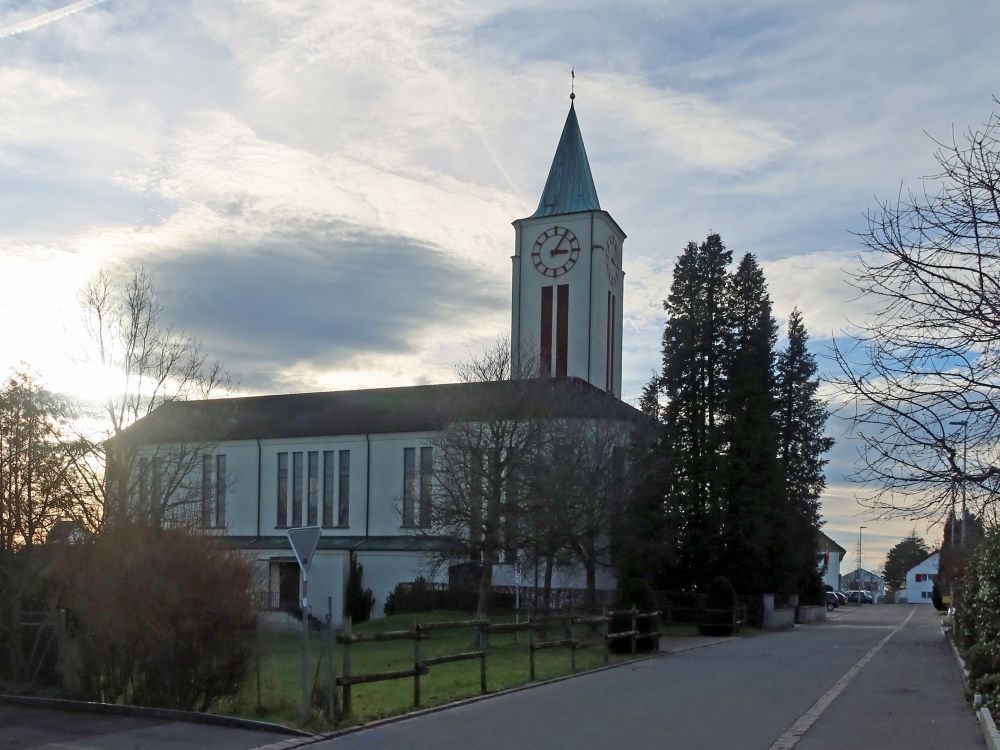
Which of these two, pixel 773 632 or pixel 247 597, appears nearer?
pixel 247 597

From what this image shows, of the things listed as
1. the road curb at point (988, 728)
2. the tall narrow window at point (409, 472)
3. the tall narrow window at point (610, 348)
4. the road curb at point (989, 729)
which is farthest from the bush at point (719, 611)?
the road curb at point (989, 729)

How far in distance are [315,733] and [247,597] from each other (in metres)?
2.51

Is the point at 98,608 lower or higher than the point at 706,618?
higher

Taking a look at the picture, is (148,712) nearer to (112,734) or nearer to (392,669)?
(112,734)

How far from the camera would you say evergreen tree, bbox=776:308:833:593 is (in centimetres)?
5481

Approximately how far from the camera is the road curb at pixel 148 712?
11891 mm

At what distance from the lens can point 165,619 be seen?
12961 mm

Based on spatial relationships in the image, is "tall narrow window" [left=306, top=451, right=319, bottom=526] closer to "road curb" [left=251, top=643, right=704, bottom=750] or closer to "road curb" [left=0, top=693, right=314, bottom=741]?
"road curb" [left=251, top=643, right=704, bottom=750]

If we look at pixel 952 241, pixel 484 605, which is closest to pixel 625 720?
pixel 952 241

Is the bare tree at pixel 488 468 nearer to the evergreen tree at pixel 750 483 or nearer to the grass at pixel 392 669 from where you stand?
the grass at pixel 392 669

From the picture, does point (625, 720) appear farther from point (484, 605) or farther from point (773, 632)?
point (773, 632)

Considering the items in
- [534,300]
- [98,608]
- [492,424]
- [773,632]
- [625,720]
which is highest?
[534,300]

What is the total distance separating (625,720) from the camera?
13.3 metres

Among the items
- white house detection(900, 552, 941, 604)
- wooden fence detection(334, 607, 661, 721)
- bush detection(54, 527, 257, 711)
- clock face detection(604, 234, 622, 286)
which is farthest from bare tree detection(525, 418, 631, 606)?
white house detection(900, 552, 941, 604)
